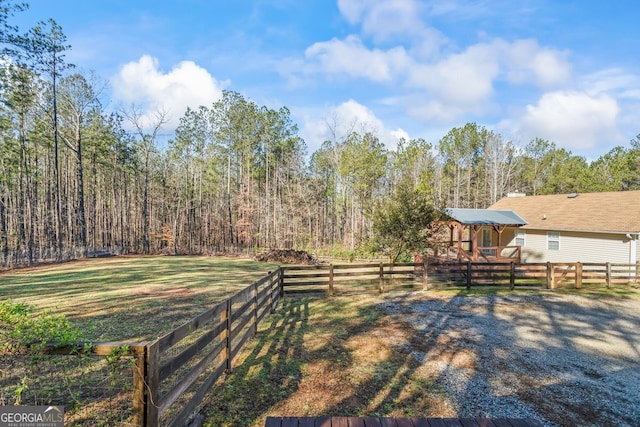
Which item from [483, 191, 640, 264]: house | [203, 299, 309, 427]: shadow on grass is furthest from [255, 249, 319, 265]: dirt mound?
[203, 299, 309, 427]: shadow on grass

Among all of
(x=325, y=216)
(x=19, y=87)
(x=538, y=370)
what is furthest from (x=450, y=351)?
(x=325, y=216)

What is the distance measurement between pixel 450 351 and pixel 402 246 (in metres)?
7.80

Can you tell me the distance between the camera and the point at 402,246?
13.8m

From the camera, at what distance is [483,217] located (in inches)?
668

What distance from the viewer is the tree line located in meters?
25.9

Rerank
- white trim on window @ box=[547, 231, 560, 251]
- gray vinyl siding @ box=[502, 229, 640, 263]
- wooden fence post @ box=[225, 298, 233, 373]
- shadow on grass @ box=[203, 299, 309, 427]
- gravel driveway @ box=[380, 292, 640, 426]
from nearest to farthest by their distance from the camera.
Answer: shadow on grass @ box=[203, 299, 309, 427] → gravel driveway @ box=[380, 292, 640, 426] → wooden fence post @ box=[225, 298, 233, 373] → gray vinyl siding @ box=[502, 229, 640, 263] → white trim on window @ box=[547, 231, 560, 251]

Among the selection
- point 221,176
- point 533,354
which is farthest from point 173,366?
point 221,176

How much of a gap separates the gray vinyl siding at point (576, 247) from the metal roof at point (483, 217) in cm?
250

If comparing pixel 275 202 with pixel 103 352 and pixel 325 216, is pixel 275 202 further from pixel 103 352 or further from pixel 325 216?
pixel 103 352

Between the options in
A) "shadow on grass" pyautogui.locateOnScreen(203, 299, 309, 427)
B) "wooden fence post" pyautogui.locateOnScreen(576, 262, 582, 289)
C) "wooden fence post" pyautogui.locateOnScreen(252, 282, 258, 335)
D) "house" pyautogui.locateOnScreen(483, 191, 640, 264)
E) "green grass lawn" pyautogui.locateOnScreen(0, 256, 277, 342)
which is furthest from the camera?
"house" pyautogui.locateOnScreen(483, 191, 640, 264)

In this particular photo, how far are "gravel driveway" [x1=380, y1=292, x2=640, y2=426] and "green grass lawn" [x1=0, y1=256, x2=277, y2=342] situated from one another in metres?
5.64

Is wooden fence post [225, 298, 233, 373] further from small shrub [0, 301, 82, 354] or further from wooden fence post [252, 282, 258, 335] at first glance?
small shrub [0, 301, 82, 354]

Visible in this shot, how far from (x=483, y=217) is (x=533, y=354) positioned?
12096 millimetres

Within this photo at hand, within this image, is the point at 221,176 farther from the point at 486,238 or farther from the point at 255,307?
the point at 255,307
